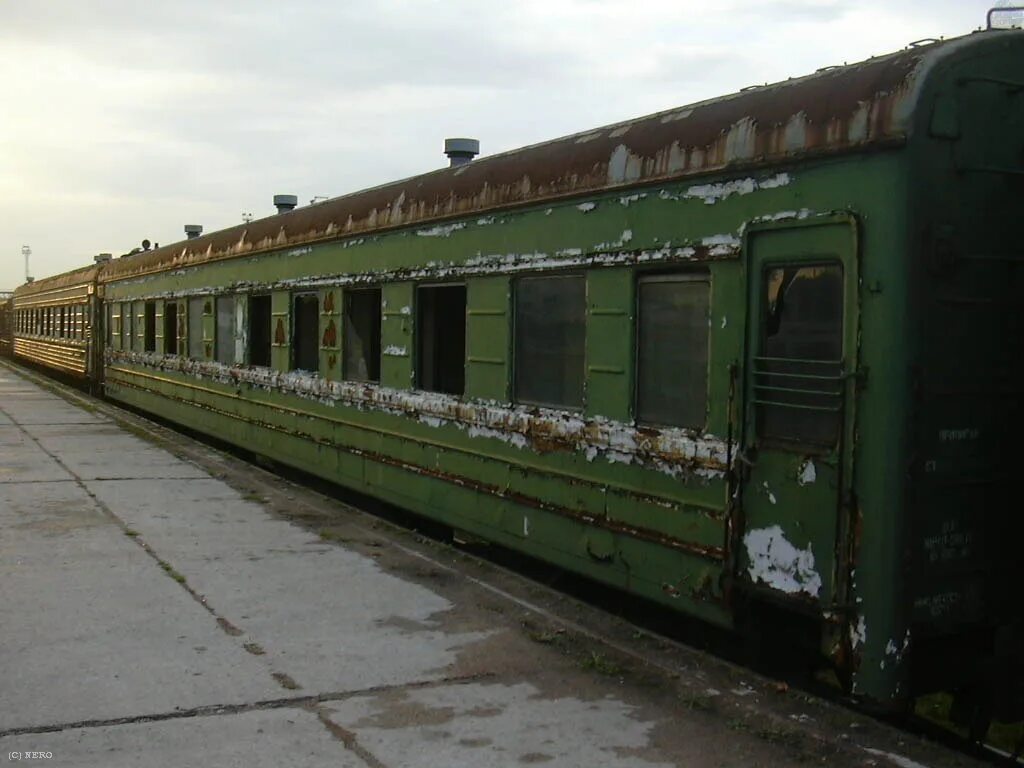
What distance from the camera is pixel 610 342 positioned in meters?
5.54

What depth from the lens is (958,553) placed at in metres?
4.10

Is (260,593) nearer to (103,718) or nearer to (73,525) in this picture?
(103,718)

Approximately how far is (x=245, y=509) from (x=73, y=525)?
1.42 m

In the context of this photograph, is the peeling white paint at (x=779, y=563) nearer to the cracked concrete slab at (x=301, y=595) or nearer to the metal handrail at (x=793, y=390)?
the metal handrail at (x=793, y=390)

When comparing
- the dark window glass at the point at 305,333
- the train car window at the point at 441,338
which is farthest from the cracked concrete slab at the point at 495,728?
the dark window glass at the point at 305,333

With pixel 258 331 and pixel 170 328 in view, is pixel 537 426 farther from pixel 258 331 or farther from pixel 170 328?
pixel 170 328

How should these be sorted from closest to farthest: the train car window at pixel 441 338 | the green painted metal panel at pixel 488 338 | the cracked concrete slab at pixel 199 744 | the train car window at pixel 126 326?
the cracked concrete slab at pixel 199 744
the green painted metal panel at pixel 488 338
the train car window at pixel 441 338
the train car window at pixel 126 326

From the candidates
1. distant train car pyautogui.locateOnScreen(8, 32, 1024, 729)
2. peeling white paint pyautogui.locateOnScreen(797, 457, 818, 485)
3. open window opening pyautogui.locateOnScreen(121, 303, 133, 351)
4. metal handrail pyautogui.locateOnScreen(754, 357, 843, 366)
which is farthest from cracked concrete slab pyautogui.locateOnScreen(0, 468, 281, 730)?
open window opening pyautogui.locateOnScreen(121, 303, 133, 351)

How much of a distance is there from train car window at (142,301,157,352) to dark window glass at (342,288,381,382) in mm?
8475

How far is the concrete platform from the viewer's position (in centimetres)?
398

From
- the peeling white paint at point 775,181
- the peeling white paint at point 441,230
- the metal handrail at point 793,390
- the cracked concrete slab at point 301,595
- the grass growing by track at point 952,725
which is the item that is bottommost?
the grass growing by track at point 952,725

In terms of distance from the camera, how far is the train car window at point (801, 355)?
4164 mm

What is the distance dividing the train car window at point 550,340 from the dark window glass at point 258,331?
5603 millimetres

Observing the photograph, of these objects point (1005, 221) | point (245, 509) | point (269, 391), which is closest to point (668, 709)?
point (1005, 221)
